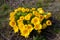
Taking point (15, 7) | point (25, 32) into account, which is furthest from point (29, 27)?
point (15, 7)

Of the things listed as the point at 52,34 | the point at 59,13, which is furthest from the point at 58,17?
the point at 52,34

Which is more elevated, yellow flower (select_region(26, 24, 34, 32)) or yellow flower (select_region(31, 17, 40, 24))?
yellow flower (select_region(31, 17, 40, 24))

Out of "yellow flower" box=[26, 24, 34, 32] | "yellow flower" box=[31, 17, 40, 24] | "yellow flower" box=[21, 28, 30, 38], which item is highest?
"yellow flower" box=[31, 17, 40, 24]

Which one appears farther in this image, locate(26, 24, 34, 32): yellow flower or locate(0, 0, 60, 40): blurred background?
locate(0, 0, 60, 40): blurred background

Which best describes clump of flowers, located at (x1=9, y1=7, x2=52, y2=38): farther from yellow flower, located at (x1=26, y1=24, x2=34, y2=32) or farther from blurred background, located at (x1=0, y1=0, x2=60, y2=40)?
blurred background, located at (x1=0, y1=0, x2=60, y2=40)

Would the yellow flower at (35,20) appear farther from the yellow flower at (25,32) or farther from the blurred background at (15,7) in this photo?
the blurred background at (15,7)

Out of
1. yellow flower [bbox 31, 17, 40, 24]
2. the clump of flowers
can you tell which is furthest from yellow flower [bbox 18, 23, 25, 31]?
yellow flower [bbox 31, 17, 40, 24]

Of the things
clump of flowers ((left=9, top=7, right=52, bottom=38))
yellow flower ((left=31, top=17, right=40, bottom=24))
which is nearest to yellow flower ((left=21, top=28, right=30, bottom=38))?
clump of flowers ((left=9, top=7, right=52, bottom=38))
